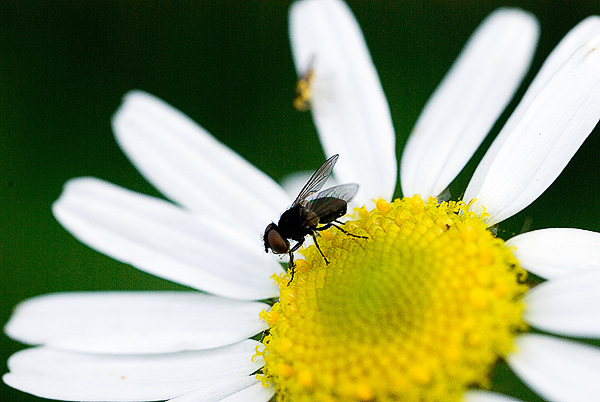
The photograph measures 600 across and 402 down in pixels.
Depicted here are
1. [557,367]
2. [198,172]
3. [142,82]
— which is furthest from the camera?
[142,82]

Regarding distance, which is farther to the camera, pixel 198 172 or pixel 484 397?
pixel 198 172

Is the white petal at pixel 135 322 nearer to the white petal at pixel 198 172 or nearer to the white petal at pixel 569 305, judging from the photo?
the white petal at pixel 198 172

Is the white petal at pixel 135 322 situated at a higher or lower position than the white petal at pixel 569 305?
higher

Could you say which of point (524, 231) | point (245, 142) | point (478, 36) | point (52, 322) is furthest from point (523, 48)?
point (52, 322)

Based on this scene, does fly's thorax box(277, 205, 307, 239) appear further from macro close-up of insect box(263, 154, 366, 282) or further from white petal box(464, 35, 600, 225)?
white petal box(464, 35, 600, 225)

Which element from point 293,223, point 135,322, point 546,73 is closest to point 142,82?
point 135,322

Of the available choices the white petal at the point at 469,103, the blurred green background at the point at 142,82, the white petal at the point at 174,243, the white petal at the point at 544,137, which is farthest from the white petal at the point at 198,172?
the blurred green background at the point at 142,82

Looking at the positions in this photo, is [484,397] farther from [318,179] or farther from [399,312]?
[318,179]
